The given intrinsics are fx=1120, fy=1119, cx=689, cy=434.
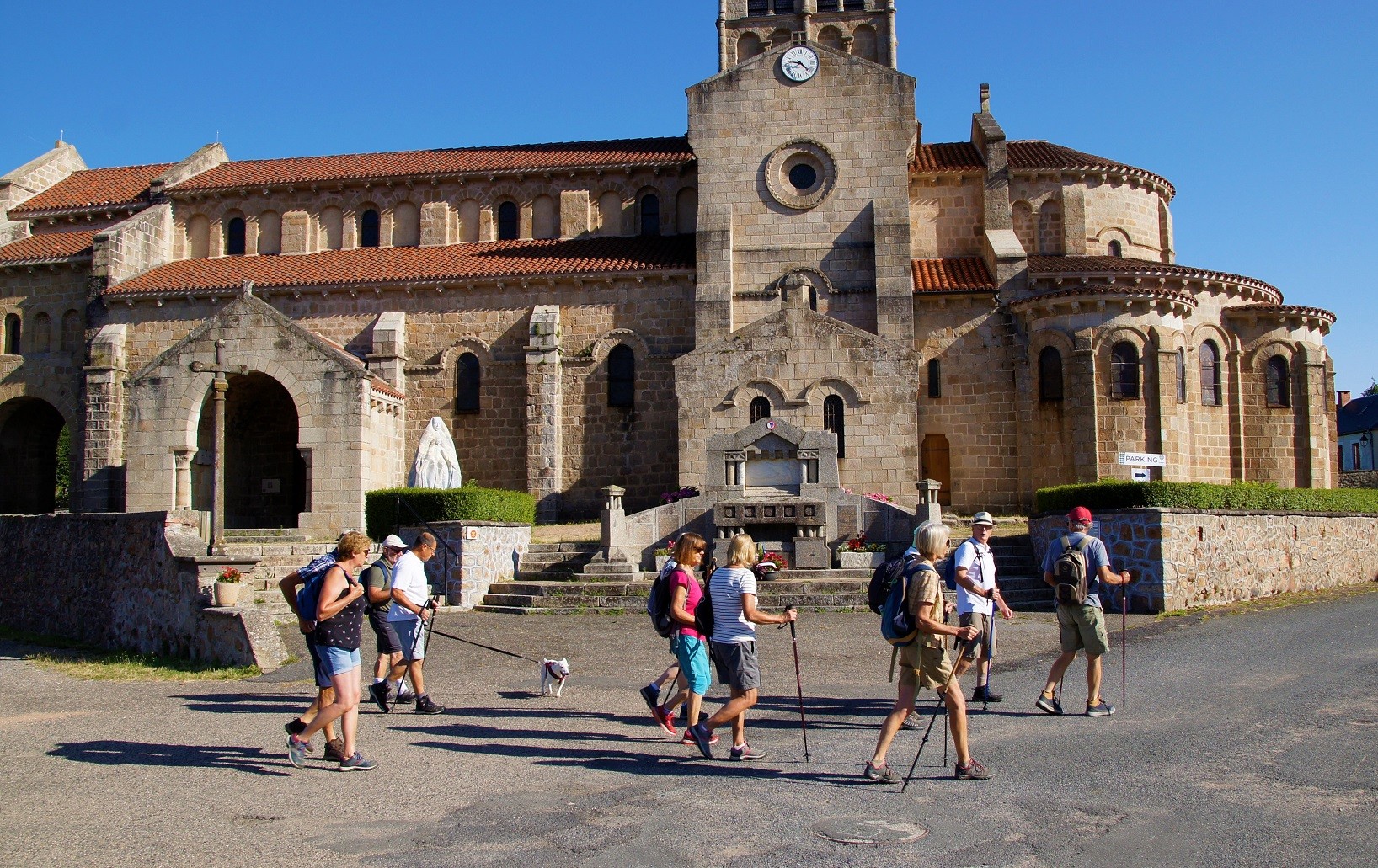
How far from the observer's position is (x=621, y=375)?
30562 millimetres

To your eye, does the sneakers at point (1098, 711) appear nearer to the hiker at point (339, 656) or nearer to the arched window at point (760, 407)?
the hiker at point (339, 656)

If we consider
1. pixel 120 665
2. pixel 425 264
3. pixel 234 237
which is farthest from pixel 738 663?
pixel 234 237

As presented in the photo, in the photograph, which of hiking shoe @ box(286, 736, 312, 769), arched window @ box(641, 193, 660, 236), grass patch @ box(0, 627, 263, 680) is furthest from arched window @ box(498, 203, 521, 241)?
hiking shoe @ box(286, 736, 312, 769)

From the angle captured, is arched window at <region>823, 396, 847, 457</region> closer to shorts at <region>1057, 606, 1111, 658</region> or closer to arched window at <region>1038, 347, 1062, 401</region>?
arched window at <region>1038, 347, 1062, 401</region>

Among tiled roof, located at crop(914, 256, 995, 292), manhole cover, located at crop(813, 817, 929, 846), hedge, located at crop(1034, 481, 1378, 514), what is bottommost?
manhole cover, located at crop(813, 817, 929, 846)

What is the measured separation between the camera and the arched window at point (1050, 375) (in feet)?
90.4

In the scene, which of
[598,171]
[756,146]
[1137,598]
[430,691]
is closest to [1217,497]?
[1137,598]

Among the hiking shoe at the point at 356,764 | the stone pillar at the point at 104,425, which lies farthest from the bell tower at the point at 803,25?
the hiking shoe at the point at 356,764

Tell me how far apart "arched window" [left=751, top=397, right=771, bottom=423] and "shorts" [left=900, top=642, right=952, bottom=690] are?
1888 cm

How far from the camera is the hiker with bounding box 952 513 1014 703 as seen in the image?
10.5 meters

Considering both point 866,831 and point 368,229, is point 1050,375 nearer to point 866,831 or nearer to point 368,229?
point 368,229

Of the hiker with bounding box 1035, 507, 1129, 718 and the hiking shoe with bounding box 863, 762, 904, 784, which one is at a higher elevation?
the hiker with bounding box 1035, 507, 1129, 718

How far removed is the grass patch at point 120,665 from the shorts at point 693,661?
6681mm

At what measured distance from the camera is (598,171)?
3297 centimetres
